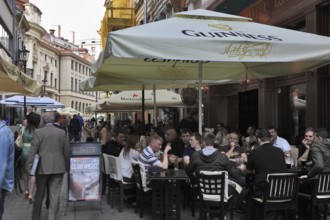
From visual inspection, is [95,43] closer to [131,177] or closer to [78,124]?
[78,124]

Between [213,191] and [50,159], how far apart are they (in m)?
2.46

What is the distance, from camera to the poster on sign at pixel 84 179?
25.6 ft

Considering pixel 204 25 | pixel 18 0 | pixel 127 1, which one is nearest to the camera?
pixel 204 25

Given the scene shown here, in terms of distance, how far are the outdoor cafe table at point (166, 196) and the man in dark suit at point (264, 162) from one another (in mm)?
1083

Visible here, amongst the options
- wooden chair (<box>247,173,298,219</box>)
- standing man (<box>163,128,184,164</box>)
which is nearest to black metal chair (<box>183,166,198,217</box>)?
standing man (<box>163,128,184,164</box>)

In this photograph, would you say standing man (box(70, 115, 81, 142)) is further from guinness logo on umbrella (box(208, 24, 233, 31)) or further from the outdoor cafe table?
guinness logo on umbrella (box(208, 24, 233, 31))

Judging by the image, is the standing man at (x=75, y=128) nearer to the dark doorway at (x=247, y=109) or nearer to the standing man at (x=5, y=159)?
the dark doorway at (x=247, y=109)

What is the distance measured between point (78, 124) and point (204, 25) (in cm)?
2263

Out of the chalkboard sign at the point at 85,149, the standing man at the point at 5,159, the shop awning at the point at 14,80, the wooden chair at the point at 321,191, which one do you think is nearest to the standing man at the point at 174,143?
the chalkboard sign at the point at 85,149

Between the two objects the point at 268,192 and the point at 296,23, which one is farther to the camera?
the point at 296,23

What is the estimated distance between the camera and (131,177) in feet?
26.9

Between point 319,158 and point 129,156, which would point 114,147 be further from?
point 319,158

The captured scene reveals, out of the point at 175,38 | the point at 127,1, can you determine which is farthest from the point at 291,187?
the point at 127,1

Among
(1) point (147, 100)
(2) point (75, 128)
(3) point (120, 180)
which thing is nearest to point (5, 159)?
(3) point (120, 180)
